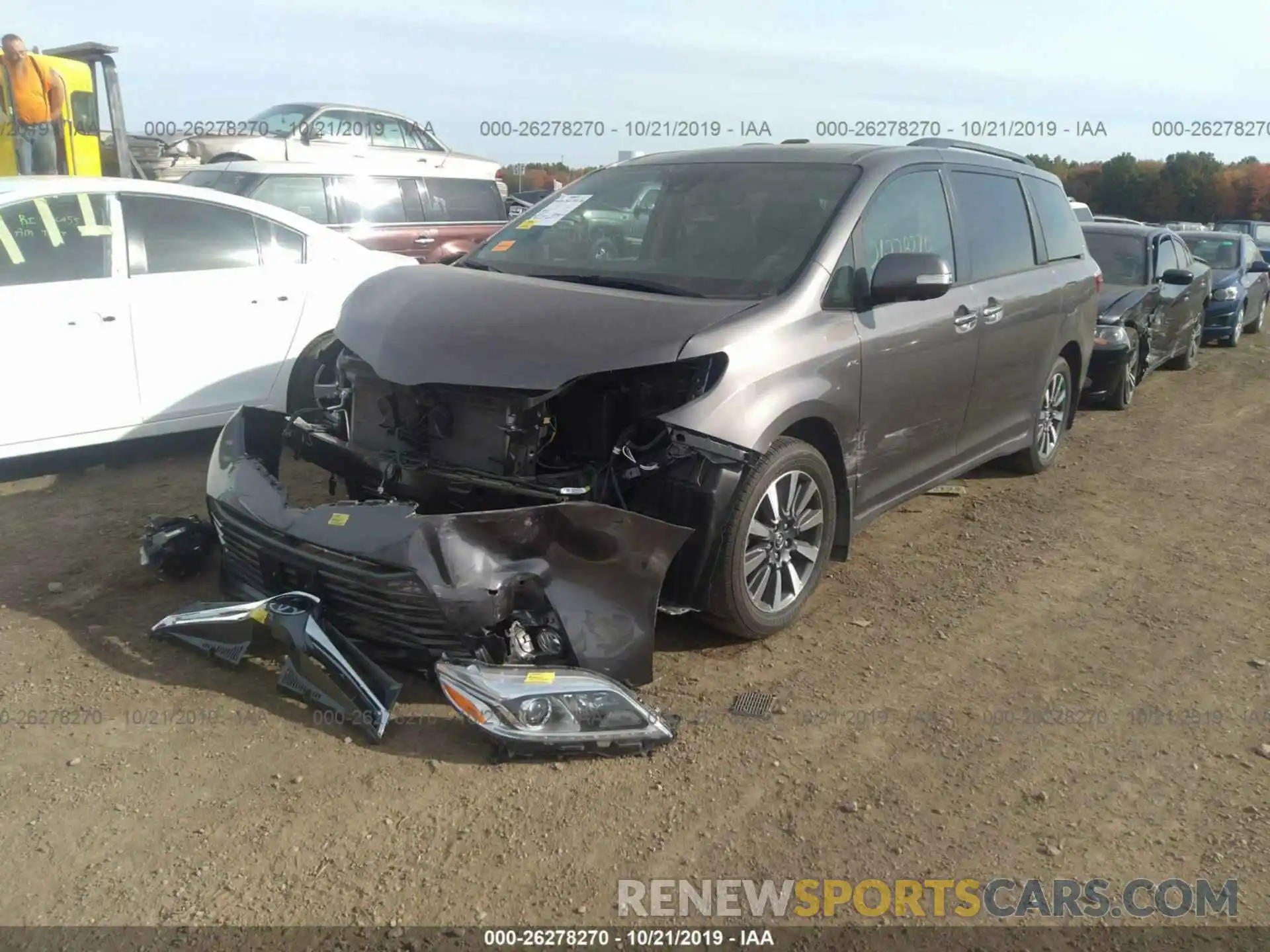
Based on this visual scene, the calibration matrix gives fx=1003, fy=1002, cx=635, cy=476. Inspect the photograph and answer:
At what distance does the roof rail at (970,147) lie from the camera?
513cm

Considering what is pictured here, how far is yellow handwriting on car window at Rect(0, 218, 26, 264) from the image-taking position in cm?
509

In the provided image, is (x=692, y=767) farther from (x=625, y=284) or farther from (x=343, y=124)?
(x=343, y=124)

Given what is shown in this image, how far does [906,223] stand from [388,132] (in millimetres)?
10468

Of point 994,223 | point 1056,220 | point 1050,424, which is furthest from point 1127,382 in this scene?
point 994,223

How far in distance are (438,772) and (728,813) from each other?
0.87 m

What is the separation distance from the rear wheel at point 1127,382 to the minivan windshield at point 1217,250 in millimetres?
5468

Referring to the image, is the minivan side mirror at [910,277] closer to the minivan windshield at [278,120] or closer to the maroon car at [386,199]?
the maroon car at [386,199]

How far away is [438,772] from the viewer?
3008 millimetres

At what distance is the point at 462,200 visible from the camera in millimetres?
10977

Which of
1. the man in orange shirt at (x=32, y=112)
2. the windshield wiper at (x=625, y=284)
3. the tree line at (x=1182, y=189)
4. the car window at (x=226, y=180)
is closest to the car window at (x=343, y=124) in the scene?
the man in orange shirt at (x=32, y=112)

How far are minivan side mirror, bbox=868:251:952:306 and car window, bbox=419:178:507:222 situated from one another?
24.5ft

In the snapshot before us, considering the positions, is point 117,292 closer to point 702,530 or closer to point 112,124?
point 702,530

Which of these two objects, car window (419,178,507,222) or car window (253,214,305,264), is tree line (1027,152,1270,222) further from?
car window (253,214,305,264)

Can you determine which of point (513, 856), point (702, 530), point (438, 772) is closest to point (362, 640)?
point (438, 772)
